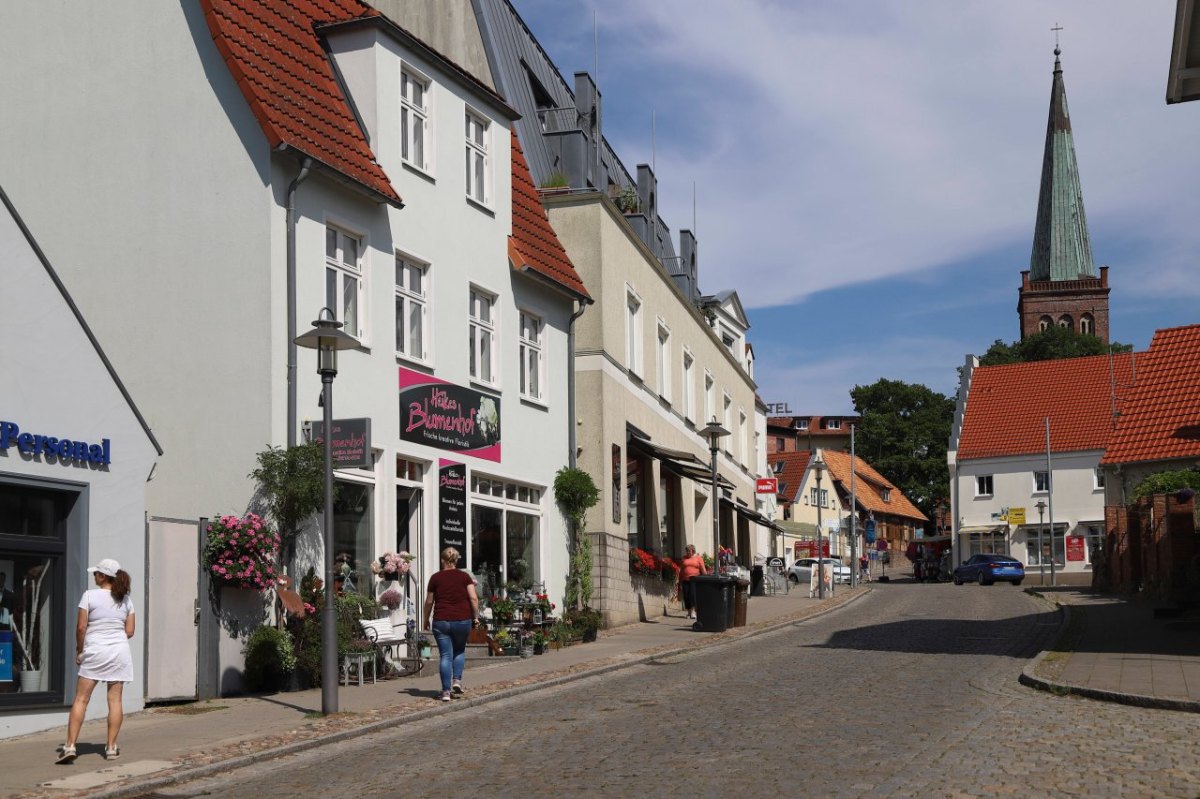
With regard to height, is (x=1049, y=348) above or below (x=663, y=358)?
above

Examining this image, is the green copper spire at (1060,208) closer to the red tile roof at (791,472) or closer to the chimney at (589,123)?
the red tile roof at (791,472)

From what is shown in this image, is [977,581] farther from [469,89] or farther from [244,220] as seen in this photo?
[244,220]

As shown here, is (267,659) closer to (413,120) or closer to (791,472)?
(413,120)

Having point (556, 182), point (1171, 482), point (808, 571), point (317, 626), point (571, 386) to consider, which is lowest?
point (808, 571)

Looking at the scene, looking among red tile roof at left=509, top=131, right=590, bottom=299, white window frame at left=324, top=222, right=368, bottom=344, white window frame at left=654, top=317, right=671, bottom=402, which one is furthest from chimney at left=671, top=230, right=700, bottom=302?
white window frame at left=324, top=222, right=368, bottom=344

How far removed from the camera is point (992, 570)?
5944cm

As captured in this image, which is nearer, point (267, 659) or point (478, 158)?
point (267, 659)

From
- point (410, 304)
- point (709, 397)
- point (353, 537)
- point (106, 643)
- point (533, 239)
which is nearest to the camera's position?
point (106, 643)

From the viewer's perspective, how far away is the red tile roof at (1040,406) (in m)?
73.1

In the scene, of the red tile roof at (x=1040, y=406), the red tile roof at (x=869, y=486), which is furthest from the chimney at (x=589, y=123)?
the red tile roof at (x=869, y=486)

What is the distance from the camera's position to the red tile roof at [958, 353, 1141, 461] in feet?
240

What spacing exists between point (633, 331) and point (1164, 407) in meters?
17.7

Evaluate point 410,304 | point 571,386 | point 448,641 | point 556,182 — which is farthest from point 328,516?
point 556,182

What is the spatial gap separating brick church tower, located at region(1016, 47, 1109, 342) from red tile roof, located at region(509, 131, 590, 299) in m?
94.2
